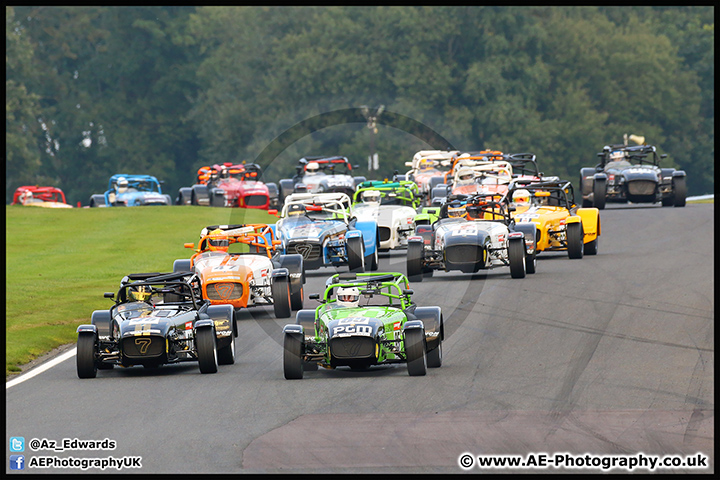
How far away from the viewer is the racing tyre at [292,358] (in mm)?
15438

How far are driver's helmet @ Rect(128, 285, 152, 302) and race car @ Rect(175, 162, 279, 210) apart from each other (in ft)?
102

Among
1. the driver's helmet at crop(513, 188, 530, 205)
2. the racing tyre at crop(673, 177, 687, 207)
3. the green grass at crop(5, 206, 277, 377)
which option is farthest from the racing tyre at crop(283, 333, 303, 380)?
the racing tyre at crop(673, 177, 687, 207)

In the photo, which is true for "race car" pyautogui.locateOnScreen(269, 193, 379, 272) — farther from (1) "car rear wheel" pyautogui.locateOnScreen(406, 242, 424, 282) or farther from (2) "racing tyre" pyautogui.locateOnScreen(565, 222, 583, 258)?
(2) "racing tyre" pyautogui.locateOnScreen(565, 222, 583, 258)

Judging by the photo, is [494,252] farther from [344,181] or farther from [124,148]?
[124,148]

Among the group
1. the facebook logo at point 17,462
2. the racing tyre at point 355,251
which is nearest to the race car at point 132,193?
the racing tyre at point 355,251

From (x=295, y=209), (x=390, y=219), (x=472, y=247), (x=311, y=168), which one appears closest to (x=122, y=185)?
(x=311, y=168)

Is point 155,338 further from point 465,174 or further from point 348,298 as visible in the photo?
point 465,174

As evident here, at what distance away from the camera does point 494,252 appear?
24.6 meters

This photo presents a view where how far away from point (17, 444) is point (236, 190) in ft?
128

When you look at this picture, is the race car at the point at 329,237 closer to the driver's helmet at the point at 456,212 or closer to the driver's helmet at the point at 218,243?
the driver's helmet at the point at 456,212

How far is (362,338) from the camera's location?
15.3 m

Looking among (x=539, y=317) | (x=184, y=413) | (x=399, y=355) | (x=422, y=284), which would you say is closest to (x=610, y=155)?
(x=422, y=284)

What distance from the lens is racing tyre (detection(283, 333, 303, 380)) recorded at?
15.4 metres

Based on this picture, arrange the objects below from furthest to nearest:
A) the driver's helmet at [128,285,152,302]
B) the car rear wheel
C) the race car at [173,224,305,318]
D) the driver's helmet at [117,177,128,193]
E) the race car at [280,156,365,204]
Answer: the driver's helmet at [117,177,128,193]
the race car at [280,156,365,204]
the car rear wheel
the race car at [173,224,305,318]
the driver's helmet at [128,285,152,302]
